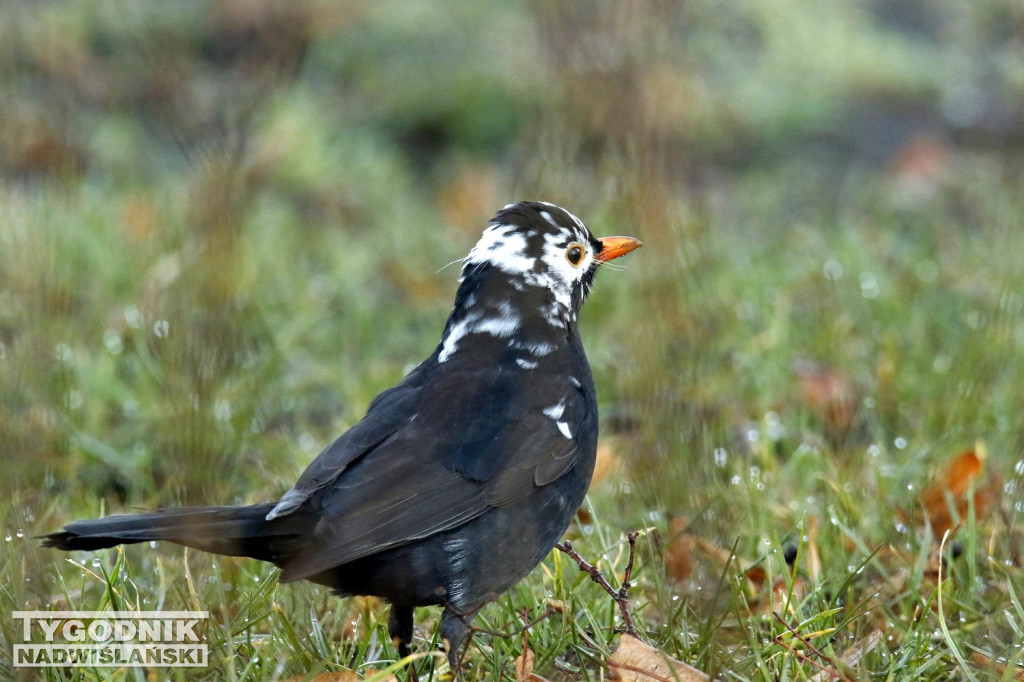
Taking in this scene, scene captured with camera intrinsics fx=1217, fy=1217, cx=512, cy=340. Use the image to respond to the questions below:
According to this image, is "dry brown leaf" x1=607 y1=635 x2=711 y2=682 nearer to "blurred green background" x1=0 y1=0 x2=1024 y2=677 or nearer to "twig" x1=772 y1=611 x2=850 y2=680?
"blurred green background" x1=0 y1=0 x2=1024 y2=677

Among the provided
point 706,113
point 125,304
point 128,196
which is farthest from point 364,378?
point 706,113

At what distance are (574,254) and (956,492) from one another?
1.45 meters

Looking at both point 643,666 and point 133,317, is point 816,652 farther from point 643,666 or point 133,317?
point 133,317

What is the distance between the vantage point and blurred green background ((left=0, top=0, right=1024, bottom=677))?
2.33m

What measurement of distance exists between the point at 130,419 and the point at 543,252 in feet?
6.69

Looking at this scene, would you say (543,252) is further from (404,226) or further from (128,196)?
(128,196)

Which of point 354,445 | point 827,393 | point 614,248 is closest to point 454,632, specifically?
point 354,445

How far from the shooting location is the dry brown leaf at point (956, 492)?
3717 mm

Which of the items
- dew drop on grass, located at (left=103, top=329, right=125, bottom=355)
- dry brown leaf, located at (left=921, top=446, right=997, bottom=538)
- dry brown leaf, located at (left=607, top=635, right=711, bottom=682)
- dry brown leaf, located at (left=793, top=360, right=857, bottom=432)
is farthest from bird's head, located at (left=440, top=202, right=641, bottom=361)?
dew drop on grass, located at (left=103, top=329, right=125, bottom=355)

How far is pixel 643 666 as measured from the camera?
2.72 metres

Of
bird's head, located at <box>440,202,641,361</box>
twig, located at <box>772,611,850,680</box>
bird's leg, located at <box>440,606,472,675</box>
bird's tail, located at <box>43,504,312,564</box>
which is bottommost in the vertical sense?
twig, located at <box>772,611,850,680</box>

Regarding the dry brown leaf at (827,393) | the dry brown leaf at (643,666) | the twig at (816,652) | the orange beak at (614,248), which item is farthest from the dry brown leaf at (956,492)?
the dry brown leaf at (643,666)

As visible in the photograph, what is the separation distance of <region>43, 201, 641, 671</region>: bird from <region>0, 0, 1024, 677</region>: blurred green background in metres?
0.21

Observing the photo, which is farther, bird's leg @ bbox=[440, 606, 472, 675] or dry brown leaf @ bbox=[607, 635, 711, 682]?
bird's leg @ bbox=[440, 606, 472, 675]
